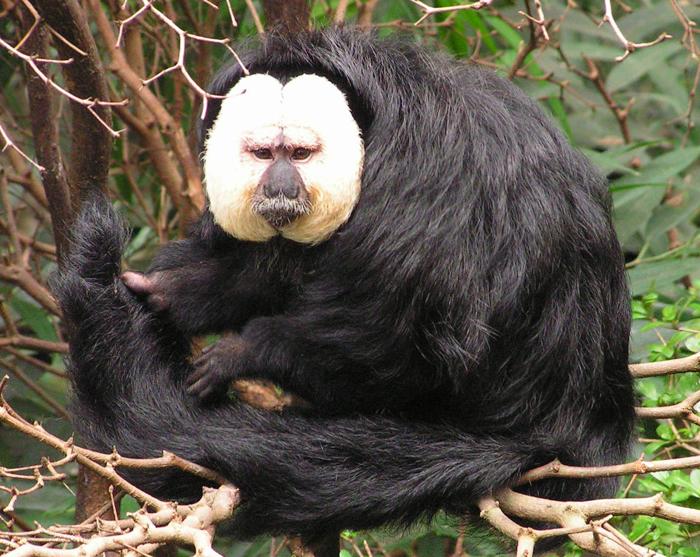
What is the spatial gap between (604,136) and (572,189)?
2.44 m

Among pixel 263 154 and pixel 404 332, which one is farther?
pixel 263 154

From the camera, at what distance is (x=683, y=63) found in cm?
549

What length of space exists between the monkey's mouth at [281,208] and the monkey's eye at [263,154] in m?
0.10

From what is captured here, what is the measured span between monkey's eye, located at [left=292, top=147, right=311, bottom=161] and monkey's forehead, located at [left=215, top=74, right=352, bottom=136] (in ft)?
0.19

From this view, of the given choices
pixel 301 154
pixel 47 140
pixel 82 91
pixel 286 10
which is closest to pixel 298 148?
pixel 301 154

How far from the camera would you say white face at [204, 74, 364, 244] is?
2779 millimetres

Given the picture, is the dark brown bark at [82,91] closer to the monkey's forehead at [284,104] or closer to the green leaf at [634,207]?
the monkey's forehead at [284,104]

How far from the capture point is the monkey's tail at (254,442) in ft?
8.52

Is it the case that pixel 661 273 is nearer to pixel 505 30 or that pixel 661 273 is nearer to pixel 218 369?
pixel 505 30

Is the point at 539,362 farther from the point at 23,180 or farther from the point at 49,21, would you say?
the point at 23,180

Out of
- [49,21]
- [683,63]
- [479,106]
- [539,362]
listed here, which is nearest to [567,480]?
[539,362]

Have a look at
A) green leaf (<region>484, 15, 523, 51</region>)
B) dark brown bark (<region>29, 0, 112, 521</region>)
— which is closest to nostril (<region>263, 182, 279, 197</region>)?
dark brown bark (<region>29, 0, 112, 521</region>)

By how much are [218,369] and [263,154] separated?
53 cm

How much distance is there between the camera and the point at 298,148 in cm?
280
